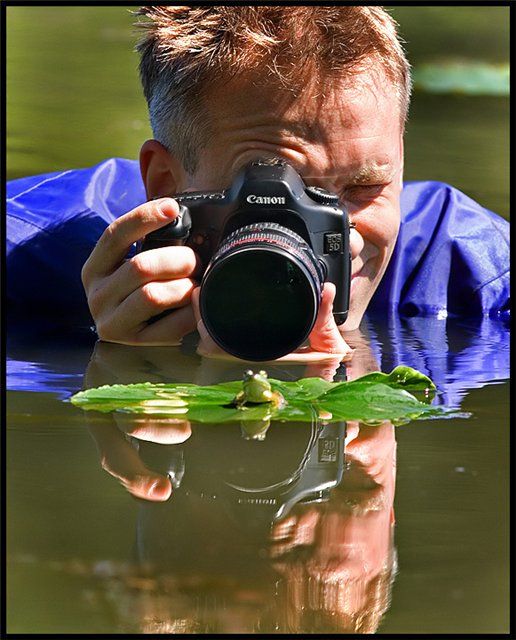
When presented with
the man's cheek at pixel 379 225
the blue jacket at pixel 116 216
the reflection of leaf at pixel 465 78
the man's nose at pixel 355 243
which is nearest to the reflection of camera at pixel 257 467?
the man's nose at pixel 355 243

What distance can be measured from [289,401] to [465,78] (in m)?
3.27

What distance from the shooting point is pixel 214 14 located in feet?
4.89

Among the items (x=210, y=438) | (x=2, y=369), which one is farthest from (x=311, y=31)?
(x=210, y=438)

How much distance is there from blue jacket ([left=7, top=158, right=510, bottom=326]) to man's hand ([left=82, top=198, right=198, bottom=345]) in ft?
1.23

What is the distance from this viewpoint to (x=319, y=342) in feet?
4.11

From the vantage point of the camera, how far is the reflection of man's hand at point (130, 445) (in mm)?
718

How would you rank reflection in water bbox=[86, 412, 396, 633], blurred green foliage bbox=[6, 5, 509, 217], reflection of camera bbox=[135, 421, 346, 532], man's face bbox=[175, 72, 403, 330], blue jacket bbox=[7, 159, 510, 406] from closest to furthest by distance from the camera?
reflection in water bbox=[86, 412, 396, 633], reflection of camera bbox=[135, 421, 346, 532], man's face bbox=[175, 72, 403, 330], blue jacket bbox=[7, 159, 510, 406], blurred green foliage bbox=[6, 5, 509, 217]

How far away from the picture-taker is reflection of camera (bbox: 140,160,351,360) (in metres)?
1.08

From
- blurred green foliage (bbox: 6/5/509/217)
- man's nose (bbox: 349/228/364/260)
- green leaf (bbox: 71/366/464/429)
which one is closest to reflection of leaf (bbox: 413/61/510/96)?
blurred green foliage (bbox: 6/5/509/217)

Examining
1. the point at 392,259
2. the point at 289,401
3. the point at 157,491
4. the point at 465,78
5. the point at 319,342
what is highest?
the point at 157,491

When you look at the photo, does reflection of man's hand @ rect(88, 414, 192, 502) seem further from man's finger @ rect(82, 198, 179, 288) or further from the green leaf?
man's finger @ rect(82, 198, 179, 288)

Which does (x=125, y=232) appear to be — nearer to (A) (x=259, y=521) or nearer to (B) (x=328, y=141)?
(B) (x=328, y=141)

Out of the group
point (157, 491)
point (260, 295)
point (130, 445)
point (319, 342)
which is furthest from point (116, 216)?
point (157, 491)

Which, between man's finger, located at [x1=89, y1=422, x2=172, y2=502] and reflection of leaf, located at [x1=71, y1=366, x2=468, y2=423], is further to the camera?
reflection of leaf, located at [x1=71, y1=366, x2=468, y2=423]
